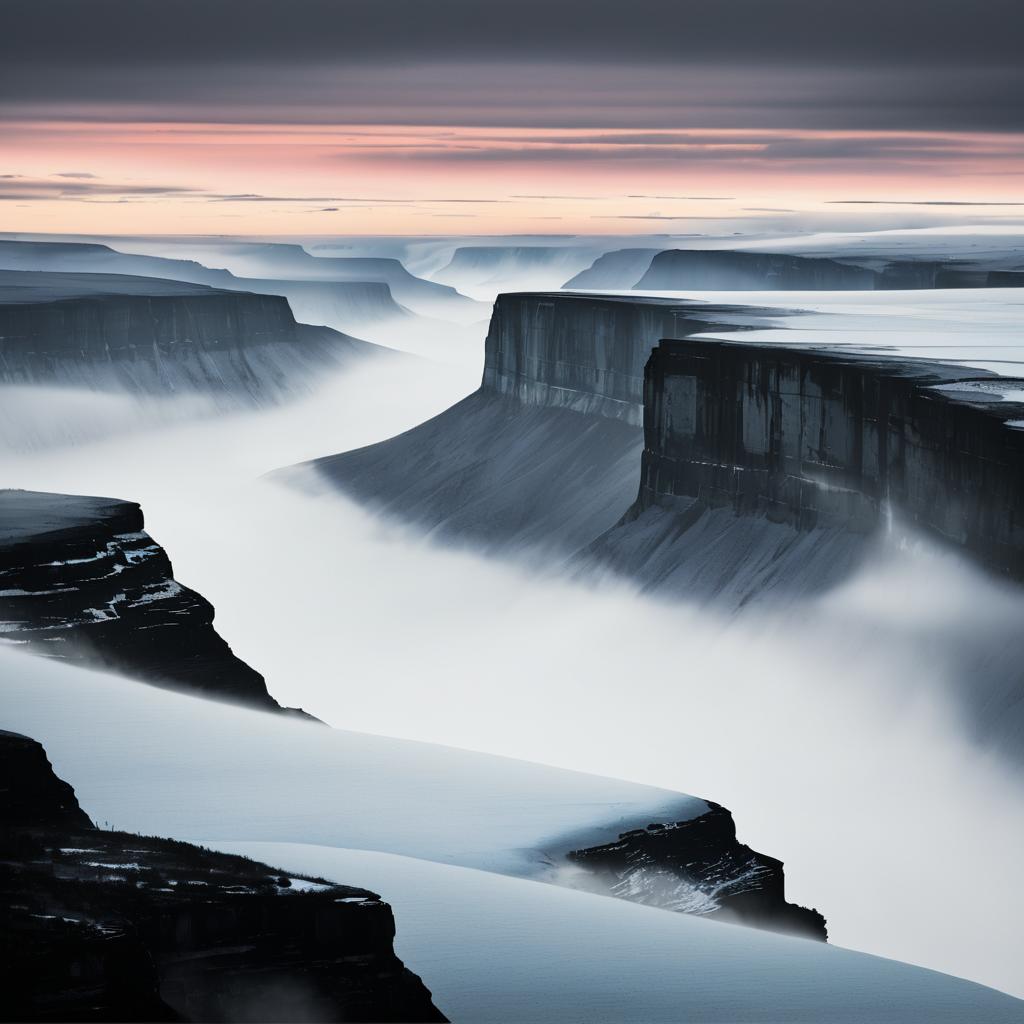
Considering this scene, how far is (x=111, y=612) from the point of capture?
103ft

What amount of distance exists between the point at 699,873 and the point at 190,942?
932cm

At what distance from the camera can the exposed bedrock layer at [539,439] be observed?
68.1 m

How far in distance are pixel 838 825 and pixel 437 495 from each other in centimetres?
4552

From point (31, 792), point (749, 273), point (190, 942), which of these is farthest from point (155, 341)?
point (190, 942)

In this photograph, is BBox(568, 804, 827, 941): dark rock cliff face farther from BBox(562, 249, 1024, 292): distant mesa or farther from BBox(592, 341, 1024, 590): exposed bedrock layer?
BBox(562, 249, 1024, 292): distant mesa

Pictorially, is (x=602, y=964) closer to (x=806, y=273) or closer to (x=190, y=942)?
(x=190, y=942)

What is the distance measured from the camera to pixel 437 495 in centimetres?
7825

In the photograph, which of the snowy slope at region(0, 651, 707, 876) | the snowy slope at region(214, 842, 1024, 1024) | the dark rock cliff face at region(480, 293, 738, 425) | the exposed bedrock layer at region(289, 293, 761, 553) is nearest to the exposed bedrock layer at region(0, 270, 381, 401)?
the exposed bedrock layer at region(289, 293, 761, 553)

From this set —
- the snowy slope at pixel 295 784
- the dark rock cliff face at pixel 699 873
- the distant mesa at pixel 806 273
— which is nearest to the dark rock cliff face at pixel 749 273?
the distant mesa at pixel 806 273

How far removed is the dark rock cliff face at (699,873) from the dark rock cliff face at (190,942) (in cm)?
633

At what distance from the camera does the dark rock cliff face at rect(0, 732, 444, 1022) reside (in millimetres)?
13422

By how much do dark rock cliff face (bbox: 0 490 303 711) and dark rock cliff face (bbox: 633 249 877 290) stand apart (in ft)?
314

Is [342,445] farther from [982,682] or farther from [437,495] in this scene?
[982,682]

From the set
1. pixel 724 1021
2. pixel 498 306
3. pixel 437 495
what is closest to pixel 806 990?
pixel 724 1021
